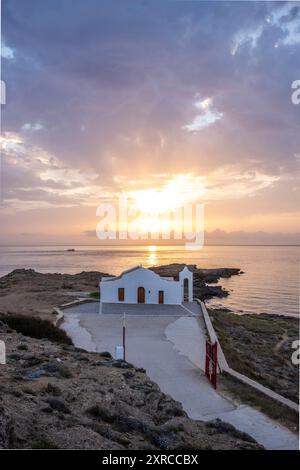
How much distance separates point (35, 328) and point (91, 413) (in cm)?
903

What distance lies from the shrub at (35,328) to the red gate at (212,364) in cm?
547

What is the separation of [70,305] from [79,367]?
1723 centimetres

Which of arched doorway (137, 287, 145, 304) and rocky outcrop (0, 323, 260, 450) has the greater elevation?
rocky outcrop (0, 323, 260, 450)

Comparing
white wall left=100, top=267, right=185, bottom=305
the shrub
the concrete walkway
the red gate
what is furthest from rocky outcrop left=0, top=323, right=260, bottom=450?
white wall left=100, top=267, right=185, bottom=305

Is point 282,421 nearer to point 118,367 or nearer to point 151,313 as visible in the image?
point 118,367

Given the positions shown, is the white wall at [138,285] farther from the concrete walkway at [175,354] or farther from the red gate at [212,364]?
the red gate at [212,364]

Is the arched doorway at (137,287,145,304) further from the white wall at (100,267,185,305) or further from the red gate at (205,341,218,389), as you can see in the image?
the red gate at (205,341,218,389)

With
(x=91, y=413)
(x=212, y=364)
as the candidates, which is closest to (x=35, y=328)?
(x=212, y=364)

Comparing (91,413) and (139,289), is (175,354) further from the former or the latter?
(139,289)

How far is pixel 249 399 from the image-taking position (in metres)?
9.78

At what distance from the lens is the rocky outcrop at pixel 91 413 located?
19.9 ft

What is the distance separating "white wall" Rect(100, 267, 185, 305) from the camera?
28984 millimetres

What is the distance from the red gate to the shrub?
547cm
